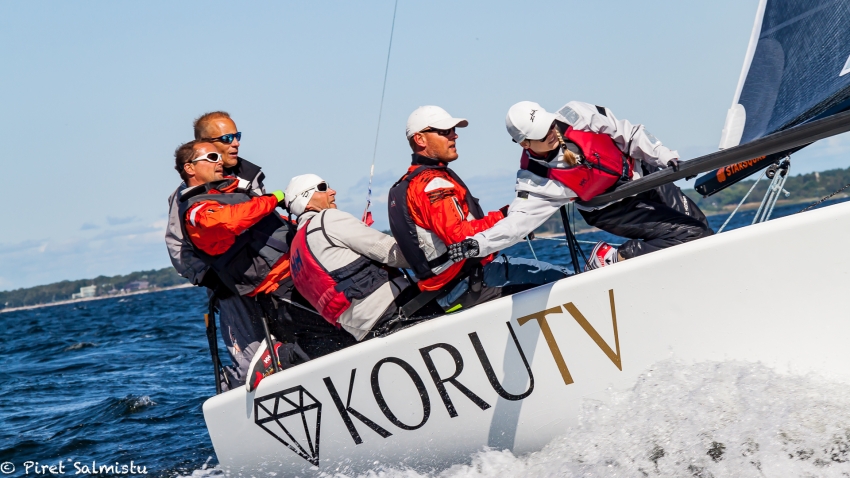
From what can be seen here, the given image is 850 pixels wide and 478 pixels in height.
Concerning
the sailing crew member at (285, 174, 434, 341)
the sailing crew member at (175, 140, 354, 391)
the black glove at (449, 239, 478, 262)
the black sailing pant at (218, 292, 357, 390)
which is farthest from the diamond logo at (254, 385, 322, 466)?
the black glove at (449, 239, 478, 262)

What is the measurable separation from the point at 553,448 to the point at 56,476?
10.6ft

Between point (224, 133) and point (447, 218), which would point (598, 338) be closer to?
point (447, 218)

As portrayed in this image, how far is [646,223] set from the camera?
3.20 m

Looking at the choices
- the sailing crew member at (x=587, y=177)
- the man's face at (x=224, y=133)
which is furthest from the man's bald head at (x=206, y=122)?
the sailing crew member at (x=587, y=177)

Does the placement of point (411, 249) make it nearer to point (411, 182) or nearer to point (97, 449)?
point (411, 182)

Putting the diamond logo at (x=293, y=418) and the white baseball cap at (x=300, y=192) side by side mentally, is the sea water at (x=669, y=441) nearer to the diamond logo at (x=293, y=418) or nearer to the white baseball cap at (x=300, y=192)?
the diamond logo at (x=293, y=418)

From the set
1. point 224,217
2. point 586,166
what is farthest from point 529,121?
point 224,217

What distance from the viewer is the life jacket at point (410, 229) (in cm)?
325

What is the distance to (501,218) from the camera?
10.5ft

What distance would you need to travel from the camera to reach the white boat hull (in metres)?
2.71

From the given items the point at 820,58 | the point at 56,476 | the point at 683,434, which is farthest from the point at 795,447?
the point at 56,476

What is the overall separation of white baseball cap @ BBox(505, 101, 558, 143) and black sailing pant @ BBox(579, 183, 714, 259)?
461mm

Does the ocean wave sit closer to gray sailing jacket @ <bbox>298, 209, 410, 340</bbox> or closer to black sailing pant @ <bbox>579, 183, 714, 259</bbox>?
gray sailing jacket @ <bbox>298, 209, 410, 340</bbox>

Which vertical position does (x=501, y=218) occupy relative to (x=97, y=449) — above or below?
above
